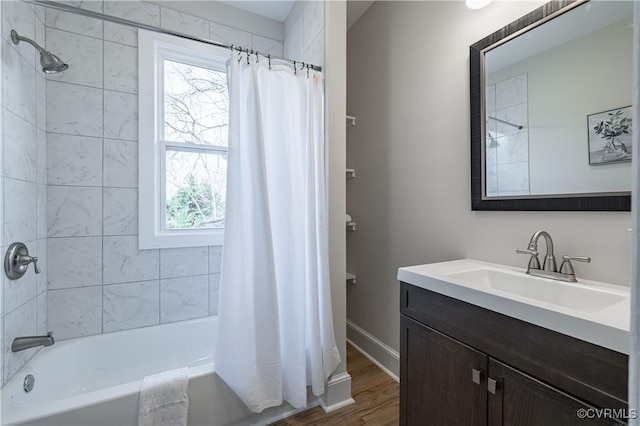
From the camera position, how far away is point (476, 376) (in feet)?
3.07

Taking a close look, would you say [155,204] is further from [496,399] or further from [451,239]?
[496,399]

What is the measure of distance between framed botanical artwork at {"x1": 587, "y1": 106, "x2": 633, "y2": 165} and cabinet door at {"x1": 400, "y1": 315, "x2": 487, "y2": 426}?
859 millimetres

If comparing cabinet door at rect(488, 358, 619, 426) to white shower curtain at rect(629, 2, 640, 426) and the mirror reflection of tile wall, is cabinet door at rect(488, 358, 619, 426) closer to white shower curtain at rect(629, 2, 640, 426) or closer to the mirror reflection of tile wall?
white shower curtain at rect(629, 2, 640, 426)

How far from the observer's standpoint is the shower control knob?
4.10ft

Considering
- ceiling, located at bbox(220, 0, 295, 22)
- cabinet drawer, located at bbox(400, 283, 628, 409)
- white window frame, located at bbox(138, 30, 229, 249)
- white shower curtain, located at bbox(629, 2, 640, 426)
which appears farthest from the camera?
ceiling, located at bbox(220, 0, 295, 22)

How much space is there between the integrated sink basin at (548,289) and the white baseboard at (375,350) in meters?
0.98

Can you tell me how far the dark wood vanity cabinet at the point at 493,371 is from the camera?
0.68m

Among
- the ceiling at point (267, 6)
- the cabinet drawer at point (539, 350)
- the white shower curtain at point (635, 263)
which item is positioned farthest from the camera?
the ceiling at point (267, 6)

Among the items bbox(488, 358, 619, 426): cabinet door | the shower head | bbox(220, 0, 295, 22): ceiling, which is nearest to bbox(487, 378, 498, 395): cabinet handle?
Result: bbox(488, 358, 619, 426): cabinet door

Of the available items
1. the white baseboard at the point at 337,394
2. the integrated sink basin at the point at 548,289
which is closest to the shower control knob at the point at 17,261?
the white baseboard at the point at 337,394

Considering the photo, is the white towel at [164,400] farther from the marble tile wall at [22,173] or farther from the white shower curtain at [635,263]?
the white shower curtain at [635,263]

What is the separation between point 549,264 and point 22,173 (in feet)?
8.28

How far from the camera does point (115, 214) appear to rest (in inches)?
70.7

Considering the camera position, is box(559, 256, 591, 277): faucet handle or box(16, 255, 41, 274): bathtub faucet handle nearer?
box(559, 256, 591, 277): faucet handle
